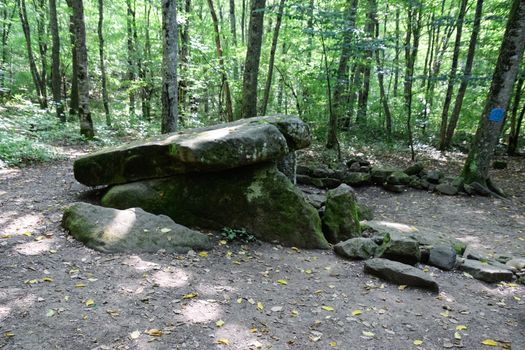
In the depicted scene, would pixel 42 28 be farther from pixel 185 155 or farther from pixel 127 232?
pixel 127 232

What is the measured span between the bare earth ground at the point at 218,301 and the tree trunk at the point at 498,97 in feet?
17.8

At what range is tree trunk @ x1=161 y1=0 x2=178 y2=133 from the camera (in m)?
8.18

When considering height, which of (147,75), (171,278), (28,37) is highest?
(28,37)

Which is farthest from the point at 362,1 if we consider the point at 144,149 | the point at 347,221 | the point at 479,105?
the point at 144,149

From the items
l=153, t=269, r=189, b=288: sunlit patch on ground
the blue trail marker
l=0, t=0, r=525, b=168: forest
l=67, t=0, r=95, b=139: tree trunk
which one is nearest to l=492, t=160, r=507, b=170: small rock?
l=0, t=0, r=525, b=168: forest

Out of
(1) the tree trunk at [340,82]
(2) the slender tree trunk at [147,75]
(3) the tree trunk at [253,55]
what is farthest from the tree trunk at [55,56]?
(1) the tree trunk at [340,82]

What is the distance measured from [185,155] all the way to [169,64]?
12.9 feet

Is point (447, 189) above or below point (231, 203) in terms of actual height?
below

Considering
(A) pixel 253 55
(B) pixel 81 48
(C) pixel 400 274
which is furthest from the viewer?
(B) pixel 81 48

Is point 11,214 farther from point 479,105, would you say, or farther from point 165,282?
point 479,105

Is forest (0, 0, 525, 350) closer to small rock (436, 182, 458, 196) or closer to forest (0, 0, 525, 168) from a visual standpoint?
small rock (436, 182, 458, 196)

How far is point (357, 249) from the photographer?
5512mm

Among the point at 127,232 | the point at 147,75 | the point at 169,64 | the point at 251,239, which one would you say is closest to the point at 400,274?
the point at 251,239

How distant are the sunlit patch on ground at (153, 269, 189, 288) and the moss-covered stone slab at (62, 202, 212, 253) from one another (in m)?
0.59
